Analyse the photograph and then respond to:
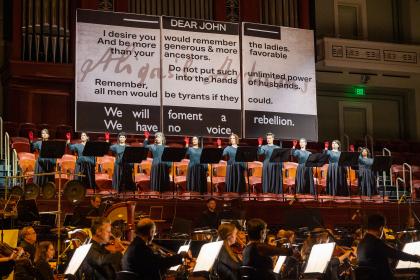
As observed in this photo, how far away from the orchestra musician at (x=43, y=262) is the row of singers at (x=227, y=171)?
511 centimetres

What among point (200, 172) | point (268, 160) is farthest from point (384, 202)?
point (200, 172)

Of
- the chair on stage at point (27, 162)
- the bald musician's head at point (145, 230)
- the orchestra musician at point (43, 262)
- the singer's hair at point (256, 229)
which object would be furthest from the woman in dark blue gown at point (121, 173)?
the bald musician's head at point (145, 230)

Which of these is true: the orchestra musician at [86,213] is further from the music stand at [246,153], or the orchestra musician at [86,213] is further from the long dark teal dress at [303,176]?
the long dark teal dress at [303,176]

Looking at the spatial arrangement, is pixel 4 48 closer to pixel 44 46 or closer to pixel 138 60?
pixel 44 46

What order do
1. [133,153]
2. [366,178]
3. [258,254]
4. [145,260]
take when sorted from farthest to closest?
[366,178] → [133,153] → [258,254] → [145,260]

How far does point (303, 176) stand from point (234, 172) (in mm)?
1428

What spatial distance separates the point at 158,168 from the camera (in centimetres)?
1503

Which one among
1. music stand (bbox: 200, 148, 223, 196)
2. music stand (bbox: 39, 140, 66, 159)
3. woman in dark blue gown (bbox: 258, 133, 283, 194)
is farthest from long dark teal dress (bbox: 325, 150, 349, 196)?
music stand (bbox: 39, 140, 66, 159)

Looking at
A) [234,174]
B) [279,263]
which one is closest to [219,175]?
[234,174]

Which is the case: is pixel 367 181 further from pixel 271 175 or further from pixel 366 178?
pixel 271 175

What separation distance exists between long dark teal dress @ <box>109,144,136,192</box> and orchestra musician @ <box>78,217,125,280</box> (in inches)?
240

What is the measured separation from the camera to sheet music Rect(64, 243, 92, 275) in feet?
27.5

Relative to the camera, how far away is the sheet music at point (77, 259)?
8391mm

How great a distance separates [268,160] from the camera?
15.5 metres
